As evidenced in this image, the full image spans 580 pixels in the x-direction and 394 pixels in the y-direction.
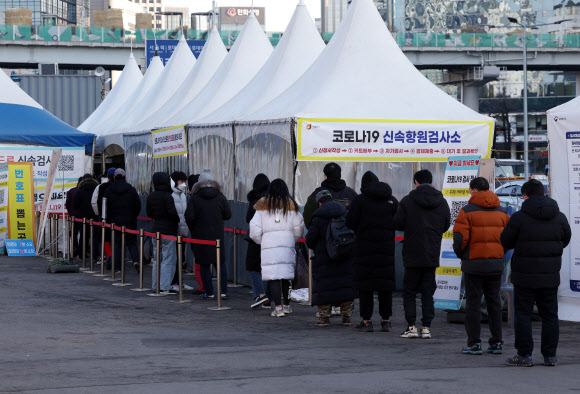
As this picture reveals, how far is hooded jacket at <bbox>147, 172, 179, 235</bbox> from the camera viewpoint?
15672mm

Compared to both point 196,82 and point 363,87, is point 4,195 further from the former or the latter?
point 363,87

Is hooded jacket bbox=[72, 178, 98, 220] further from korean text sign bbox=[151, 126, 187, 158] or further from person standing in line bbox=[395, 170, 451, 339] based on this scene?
person standing in line bbox=[395, 170, 451, 339]

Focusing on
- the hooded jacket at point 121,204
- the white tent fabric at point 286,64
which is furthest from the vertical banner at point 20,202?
the white tent fabric at point 286,64

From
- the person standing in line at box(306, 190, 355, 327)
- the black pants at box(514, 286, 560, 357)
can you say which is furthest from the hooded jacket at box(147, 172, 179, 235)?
the black pants at box(514, 286, 560, 357)

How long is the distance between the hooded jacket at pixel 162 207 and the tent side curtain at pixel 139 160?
26.0ft

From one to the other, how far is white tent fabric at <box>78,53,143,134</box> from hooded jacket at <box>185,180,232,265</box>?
705 inches

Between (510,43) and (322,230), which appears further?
(510,43)

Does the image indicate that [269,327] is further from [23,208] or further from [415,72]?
[23,208]

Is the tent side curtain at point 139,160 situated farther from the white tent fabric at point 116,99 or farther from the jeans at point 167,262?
the jeans at point 167,262

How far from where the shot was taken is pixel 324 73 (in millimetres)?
16891

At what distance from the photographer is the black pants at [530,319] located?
30.7ft

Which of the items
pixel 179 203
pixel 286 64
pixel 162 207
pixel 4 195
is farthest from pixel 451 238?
pixel 4 195

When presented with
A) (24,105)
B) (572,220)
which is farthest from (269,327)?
(24,105)

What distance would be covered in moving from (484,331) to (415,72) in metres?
6.36
